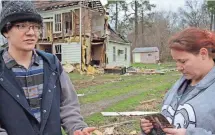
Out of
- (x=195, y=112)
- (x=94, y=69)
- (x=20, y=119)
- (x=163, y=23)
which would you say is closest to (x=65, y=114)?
(x=20, y=119)

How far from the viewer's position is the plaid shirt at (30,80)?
2289mm

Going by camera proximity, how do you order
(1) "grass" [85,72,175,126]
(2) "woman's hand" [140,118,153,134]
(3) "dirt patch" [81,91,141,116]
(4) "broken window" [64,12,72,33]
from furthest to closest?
(4) "broken window" [64,12,72,33]
(3) "dirt patch" [81,91,141,116]
(1) "grass" [85,72,175,126]
(2) "woman's hand" [140,118,153,134]

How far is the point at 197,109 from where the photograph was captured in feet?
7.11

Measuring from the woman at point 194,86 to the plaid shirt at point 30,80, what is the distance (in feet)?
2.77

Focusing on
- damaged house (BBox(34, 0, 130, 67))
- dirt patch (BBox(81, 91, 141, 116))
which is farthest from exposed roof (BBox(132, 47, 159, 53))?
dirt patch (BBox(81, 91, 141, 116))

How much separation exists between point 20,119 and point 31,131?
12 cm

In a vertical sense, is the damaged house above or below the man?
above

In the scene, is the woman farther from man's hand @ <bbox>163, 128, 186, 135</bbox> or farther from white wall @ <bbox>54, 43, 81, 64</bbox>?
white wall @ <bbox>54, 43, 81, 64</bbox>

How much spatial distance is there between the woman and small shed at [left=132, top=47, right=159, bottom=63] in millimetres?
54446

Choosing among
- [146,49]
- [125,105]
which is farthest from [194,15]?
[125,105]

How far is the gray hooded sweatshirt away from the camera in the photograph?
83.4 inches

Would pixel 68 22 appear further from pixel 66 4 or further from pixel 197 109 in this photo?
pixel 197 109

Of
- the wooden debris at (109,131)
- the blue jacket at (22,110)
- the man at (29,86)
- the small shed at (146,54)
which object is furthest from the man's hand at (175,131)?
the small shed at (146,54)

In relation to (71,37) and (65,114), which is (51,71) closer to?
(65,114)
